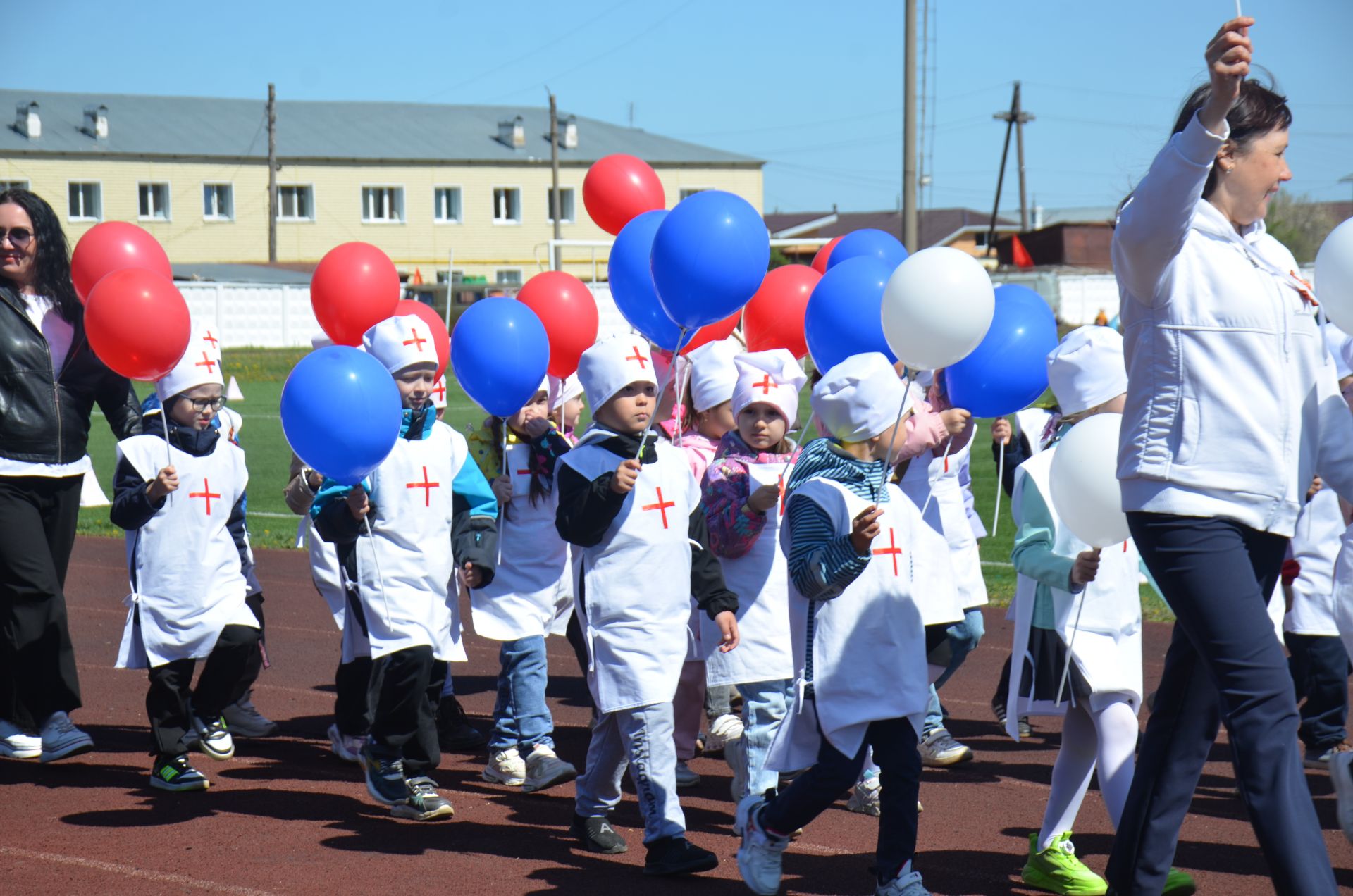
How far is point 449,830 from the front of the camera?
18.2 feet

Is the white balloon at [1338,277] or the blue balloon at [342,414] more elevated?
the white balloon at [1338,277]

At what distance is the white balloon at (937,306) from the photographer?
4645 millimetres

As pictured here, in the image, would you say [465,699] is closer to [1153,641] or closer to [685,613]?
[685,613]

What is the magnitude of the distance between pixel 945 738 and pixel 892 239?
2787 millimetres

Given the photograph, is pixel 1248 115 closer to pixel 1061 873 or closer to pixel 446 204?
pixel 1061 873

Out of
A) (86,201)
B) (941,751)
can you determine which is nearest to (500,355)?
(941,751)

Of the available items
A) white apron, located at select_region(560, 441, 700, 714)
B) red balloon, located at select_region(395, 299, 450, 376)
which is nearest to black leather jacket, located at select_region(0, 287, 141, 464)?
red balloon, located at select_region(395, 299, 450, 376)

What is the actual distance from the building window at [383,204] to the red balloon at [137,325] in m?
60.3

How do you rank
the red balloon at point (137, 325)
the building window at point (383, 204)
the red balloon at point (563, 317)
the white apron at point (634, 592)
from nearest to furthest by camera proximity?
the white apron at point (634, 592) → the red balloon at point (137, 325) → the red balloon at point (563, 317) → the building window at point (383, 204)

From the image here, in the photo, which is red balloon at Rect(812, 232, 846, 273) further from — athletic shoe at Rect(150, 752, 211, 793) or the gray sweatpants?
athletic shoe at Rect(150, 752, 211, 793)

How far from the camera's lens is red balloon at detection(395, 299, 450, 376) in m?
6.88

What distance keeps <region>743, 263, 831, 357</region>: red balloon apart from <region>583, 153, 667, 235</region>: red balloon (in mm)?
1213

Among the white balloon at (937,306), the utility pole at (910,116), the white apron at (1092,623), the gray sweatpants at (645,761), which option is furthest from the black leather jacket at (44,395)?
the utility pole at (910,116)

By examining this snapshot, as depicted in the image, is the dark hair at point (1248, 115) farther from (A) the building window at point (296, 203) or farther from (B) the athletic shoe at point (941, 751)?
(A) the building window at point (296, 203)
